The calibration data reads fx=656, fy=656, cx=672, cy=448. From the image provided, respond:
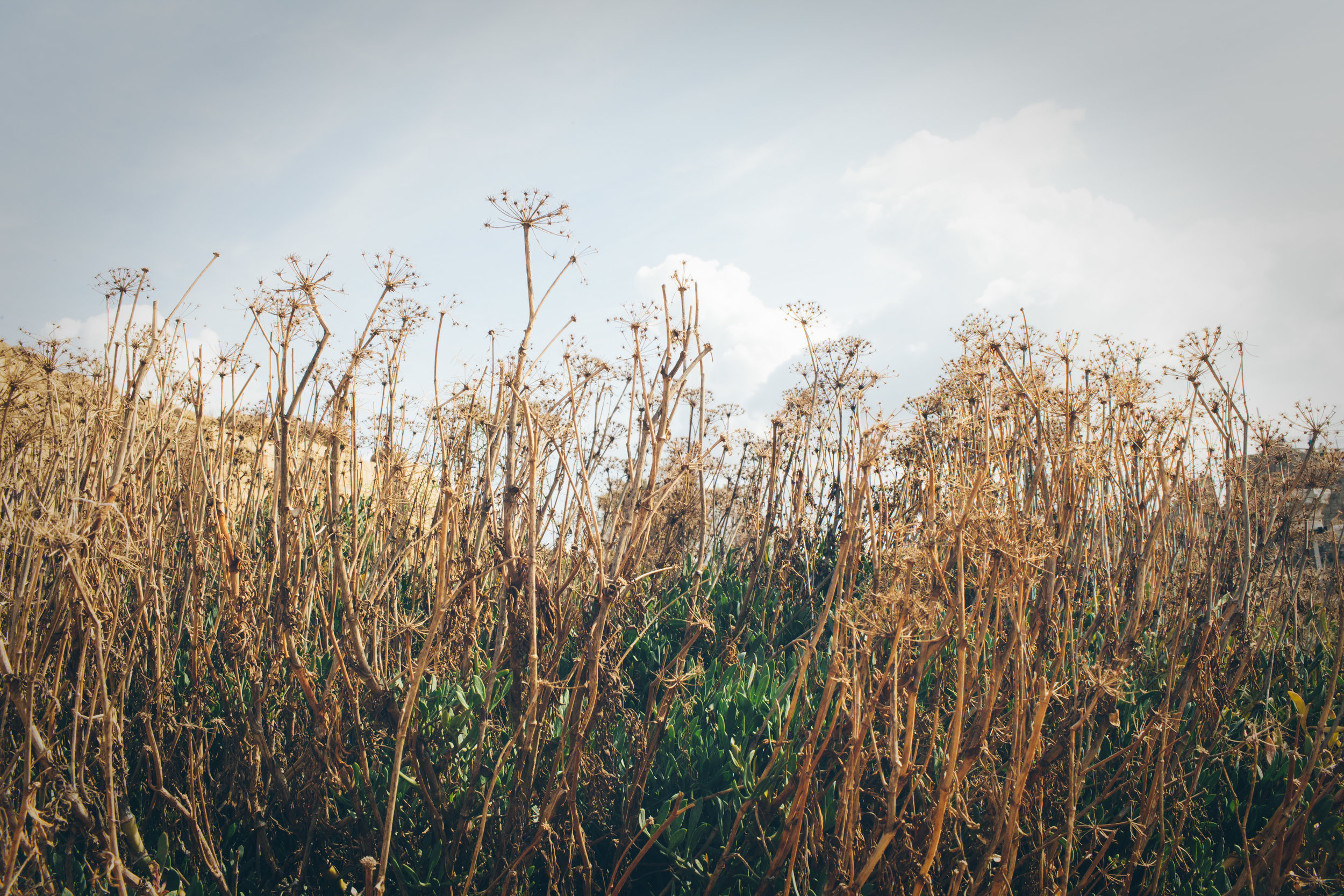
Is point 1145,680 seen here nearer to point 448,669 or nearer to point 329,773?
point 448,669

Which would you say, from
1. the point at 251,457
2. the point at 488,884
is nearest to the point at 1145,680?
the point at 488,884

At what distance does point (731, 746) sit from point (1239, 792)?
2.27 m

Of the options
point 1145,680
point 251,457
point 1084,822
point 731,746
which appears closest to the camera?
point 1084,822

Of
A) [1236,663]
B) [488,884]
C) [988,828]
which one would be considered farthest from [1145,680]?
[488,884]

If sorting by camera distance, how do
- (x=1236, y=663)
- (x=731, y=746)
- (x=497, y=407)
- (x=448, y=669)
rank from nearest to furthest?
(x=497, y=407) < (x=448, y=669) < (x=731, y=746) < (x=1236, y=663)

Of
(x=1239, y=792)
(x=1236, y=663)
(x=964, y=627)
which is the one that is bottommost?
(x=1239, y=792)

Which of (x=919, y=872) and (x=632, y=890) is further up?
(x=919, y=872)

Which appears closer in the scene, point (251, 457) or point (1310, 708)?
point (1310, 708)

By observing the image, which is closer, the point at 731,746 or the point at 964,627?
the point at 964,627

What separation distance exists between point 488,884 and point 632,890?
0.67 meters

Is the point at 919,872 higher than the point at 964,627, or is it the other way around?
the point at 964,627

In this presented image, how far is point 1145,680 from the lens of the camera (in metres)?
3.44

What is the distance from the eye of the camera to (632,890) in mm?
2318

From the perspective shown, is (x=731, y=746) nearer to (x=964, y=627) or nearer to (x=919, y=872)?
(x=919, y=872)
